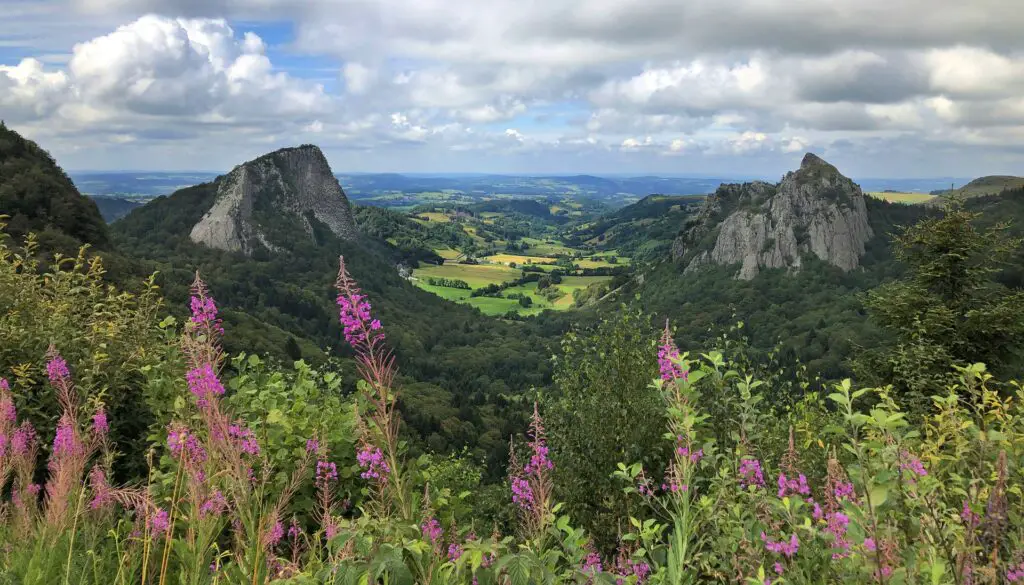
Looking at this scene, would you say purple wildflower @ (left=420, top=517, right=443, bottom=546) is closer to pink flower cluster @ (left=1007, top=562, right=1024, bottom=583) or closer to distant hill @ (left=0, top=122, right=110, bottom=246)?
pink flower cluster @ (left=1007, top=562, right=1024, bottom=583)

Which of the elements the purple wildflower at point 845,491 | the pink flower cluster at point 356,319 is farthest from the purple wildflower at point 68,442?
the purple wildflower at point 845,491

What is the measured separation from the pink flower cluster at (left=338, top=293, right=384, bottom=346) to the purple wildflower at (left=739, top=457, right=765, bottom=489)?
343 centimetres

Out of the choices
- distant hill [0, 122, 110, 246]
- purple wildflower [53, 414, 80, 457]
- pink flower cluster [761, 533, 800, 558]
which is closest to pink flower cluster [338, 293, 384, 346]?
purple wildflower [53, 414, 80, 457]

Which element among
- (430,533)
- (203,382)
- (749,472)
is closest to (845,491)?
(749,472)

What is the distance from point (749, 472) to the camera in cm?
461

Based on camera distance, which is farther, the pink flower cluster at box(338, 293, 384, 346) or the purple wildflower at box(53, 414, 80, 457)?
the purple wildflower at box(53, 414, 80, 457)

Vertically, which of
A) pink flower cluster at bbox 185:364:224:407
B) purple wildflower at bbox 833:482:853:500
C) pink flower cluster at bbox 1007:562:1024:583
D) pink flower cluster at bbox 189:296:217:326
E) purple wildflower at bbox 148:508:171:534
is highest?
pink flower cluster at bbox 189:296:217:326

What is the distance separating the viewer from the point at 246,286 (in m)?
174

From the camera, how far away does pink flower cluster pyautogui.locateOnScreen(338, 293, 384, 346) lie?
10.5 feet

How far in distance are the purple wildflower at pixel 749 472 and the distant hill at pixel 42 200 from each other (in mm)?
62480

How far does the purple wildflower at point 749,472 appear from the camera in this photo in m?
4.56

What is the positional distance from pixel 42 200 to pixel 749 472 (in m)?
84.0

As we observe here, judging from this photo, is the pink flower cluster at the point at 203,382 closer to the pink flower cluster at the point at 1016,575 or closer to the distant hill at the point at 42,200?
the pink flower cluster at the point at 1016,575

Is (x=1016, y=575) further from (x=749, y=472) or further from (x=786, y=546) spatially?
(x=749, y=472)
